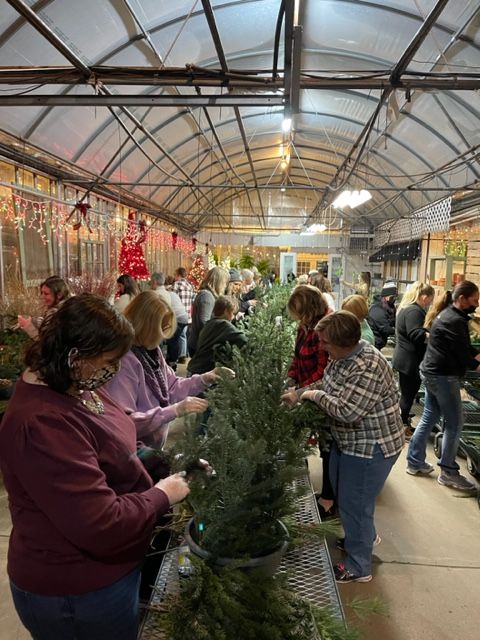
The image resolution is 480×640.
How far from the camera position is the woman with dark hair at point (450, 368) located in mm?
3443

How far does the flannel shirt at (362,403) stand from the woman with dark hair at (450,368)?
1488 millimetres

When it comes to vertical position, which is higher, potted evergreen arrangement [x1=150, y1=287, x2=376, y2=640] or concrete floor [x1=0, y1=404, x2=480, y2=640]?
potted evergreen arrangement [x1=150, y1=287, x2=376, y2=640]

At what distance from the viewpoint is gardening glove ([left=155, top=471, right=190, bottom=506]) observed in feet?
3.80

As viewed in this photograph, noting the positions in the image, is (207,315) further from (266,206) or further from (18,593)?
(266,206)

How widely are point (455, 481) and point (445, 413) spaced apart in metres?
0.59

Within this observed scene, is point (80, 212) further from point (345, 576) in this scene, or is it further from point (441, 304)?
point (345, 576)

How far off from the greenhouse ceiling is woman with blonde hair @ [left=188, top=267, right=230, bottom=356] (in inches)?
68.8

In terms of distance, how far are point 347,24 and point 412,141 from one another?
349 centimetres

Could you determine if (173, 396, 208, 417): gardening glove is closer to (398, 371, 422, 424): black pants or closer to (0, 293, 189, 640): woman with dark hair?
(0, 293, 189, 640): woman with dark hair

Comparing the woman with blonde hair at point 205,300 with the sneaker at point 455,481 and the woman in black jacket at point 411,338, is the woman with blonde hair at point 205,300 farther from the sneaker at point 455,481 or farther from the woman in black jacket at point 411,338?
the sneaker at point 455,481

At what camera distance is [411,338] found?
4.34 meters

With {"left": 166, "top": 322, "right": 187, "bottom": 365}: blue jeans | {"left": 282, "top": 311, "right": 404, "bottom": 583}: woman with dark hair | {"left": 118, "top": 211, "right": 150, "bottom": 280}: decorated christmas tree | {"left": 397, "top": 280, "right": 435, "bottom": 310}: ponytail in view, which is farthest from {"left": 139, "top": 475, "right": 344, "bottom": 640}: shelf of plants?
{"left": 118, "top": 211, "right": 150, "bottom": 280}: decorated christmas tree

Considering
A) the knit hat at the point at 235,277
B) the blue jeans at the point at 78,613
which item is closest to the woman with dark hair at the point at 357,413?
the blue jeans at the point at 78,613

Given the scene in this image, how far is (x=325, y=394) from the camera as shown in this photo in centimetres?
219
